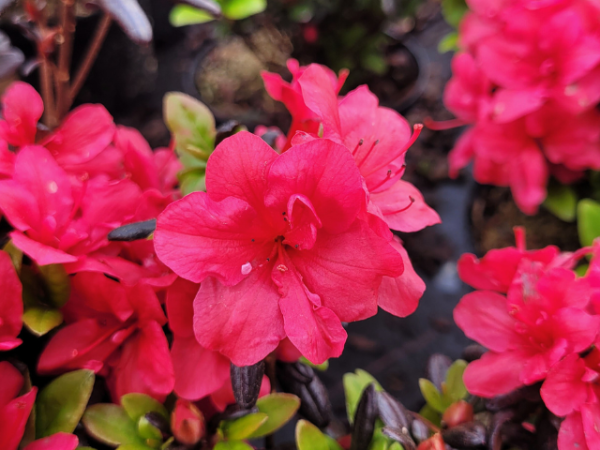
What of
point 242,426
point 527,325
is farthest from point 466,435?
point 242,426

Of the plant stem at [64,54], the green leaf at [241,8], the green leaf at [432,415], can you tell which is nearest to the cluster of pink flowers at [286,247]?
the green leaf at [432,415]

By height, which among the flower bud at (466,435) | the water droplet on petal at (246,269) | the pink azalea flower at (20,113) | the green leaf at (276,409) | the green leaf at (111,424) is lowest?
the flower bud at (466,435)

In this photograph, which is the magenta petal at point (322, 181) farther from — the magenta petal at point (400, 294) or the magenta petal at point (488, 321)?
the magenta petal at point (488, 321)

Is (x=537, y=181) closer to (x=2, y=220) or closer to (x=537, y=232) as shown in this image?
(x=537, y=232)

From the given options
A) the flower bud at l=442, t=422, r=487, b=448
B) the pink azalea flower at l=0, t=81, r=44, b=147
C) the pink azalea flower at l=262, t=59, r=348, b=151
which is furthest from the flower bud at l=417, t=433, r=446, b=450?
the pink azalea flower at l=0, t=81, r=44, b=147

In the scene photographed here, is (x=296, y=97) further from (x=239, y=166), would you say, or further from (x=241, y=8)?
(x=241, y=8)

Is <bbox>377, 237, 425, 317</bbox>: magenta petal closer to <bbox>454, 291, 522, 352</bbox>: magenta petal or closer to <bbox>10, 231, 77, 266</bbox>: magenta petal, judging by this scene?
<bbox>454, 291, 522, 352</bbox>: magenta petal
